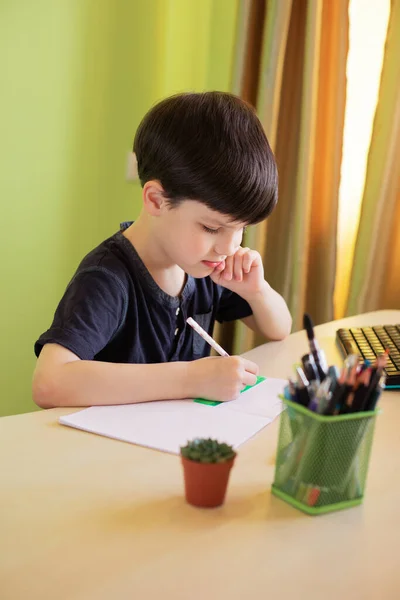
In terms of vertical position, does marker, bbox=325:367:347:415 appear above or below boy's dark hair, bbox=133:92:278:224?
below

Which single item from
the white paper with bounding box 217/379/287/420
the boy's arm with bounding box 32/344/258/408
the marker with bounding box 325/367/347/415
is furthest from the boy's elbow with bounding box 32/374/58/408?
the marker with bounding box 325/367/347/415

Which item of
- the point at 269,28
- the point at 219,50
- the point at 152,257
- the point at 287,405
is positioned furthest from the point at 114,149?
the point at 287,405

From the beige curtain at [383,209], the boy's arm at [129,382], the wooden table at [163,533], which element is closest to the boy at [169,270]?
the boy's arm at [129,382]

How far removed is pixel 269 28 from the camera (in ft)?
6.58

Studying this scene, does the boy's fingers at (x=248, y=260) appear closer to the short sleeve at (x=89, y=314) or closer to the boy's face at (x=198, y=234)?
the boy's face at (x=198, y=234)

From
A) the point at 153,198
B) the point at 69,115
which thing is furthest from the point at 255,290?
the point at 69,115

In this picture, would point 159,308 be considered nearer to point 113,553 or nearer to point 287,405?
point 287,405

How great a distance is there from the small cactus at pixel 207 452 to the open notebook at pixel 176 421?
115 millimetres

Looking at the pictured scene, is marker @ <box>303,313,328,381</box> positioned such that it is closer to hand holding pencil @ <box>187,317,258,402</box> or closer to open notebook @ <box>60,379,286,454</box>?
open notebook @ <box>60,379,286,454</box>

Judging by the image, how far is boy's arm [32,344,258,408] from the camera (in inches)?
39.8

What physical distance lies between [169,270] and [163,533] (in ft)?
2.48

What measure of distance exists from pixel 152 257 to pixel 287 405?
64 cm

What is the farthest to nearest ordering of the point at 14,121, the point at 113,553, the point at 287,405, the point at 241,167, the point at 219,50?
1. the point at 219,50
2. the point at 14,121
3. the point at 241,167
4. the point at 287,405
5. the point at 113,553

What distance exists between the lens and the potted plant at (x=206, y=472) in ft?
2.32
